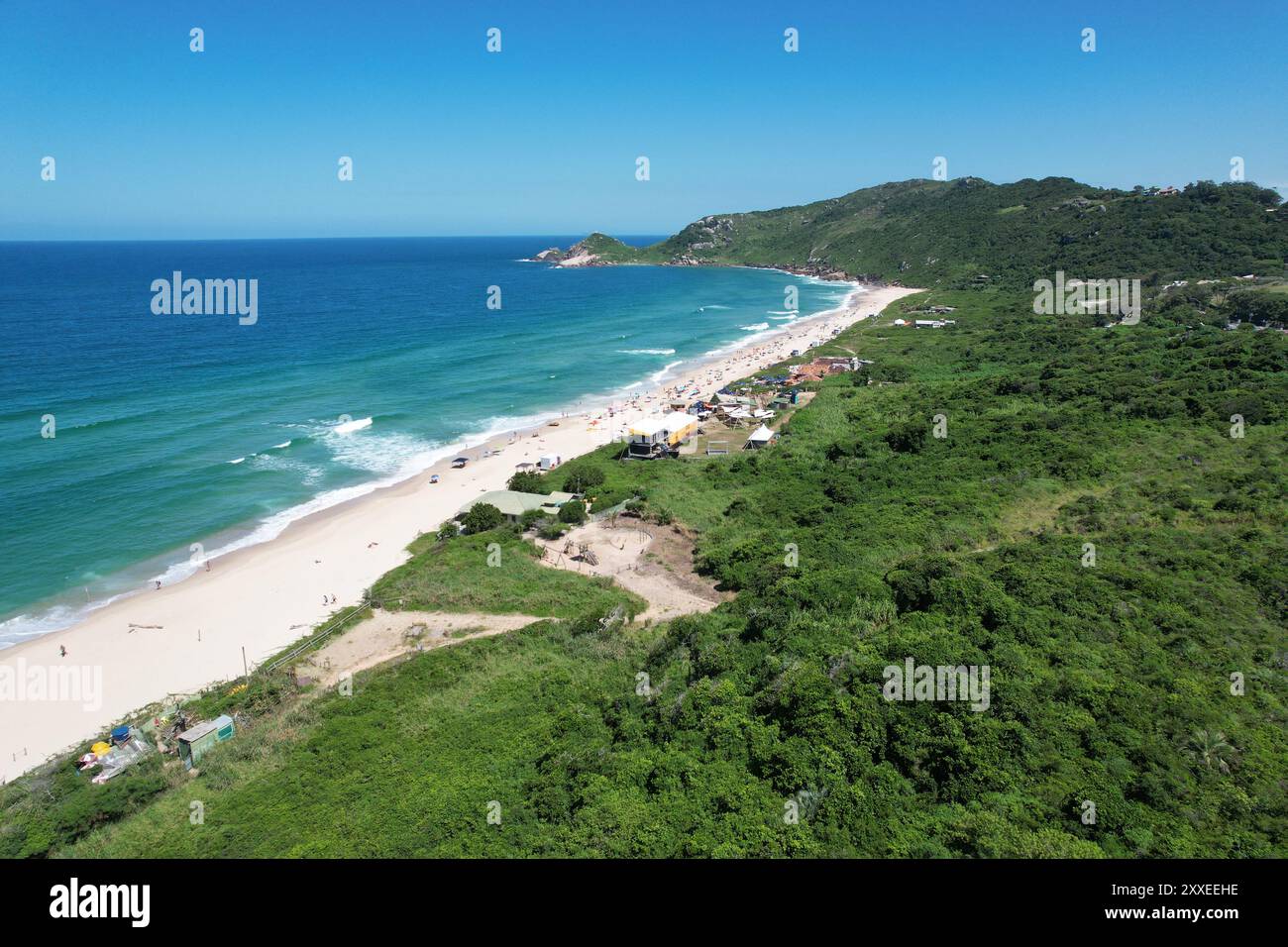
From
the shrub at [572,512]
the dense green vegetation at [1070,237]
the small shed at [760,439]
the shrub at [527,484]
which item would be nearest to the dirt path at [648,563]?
the shrub at [572,512]

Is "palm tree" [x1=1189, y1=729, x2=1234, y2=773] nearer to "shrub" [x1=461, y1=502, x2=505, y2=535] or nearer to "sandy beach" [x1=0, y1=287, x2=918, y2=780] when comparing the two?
"shrub" [x1=461, y1=502, x2=505, y2=535]

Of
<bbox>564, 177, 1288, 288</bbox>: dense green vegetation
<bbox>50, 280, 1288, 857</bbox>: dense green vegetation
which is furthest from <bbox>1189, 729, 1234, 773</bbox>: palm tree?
<bbox>564, 177, 1288, 288</bbox>: dense green vegetation

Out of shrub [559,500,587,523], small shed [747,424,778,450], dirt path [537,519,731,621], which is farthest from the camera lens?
small shed [747,424,778,450]

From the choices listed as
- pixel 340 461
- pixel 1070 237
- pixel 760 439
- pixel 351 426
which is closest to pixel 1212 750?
pixel 760 439

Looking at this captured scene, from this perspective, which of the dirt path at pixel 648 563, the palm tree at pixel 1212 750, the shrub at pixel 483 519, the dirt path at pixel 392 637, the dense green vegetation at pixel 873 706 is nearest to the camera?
the dense green vegetation at pixel 873 706

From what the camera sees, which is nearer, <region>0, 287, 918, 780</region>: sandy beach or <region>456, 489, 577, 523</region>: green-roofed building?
<region>0, 287, 918, 780</region>: sandy beach

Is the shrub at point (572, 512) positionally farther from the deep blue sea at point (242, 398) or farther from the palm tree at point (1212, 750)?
the palm tree at point (1212, 750)
